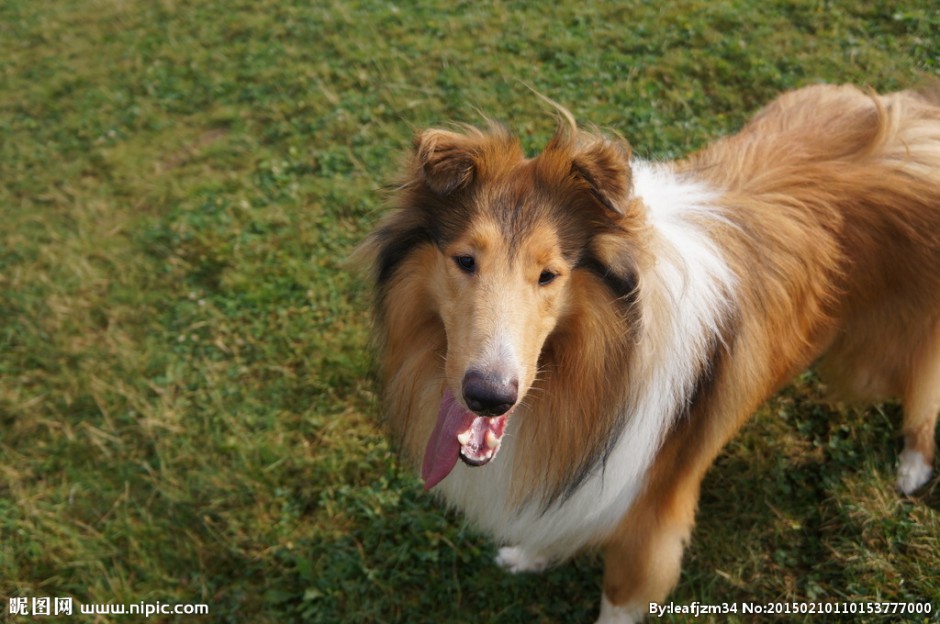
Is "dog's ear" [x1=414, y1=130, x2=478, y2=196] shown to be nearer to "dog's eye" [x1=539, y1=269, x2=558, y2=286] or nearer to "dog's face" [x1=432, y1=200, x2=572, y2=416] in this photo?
"dog's face" [x1=432, y1=200, x2=572, y2=416]

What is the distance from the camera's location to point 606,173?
1915mm

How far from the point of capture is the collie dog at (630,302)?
76.6 inches

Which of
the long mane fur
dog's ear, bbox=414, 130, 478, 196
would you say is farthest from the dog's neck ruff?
dog's ear, bbox=414, 130, 478, 196

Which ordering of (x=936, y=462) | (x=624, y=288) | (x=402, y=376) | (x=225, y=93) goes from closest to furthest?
(x=624, y=288) < (x=402, y=376) < (x=936, y=462) < (x=225, y=93)

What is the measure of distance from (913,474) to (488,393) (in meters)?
2.35

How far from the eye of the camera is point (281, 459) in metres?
3.53

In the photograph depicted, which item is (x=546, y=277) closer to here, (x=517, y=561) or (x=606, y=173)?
(x=606, y=173)

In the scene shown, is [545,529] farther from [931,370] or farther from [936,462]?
[936,462]

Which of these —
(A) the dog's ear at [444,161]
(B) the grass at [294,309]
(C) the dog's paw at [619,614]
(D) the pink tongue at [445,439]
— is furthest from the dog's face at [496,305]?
(C) the dog's paw at [619,614]

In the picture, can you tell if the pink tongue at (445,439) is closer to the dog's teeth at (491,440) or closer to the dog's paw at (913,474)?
the dog's teeth at (491,440)

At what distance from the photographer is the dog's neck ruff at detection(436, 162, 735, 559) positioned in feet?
6.85

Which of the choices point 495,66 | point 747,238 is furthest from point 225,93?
point 747,238

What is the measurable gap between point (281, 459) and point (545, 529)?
5.48 feet

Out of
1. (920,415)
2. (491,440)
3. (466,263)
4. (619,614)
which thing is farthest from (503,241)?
(920,415)
